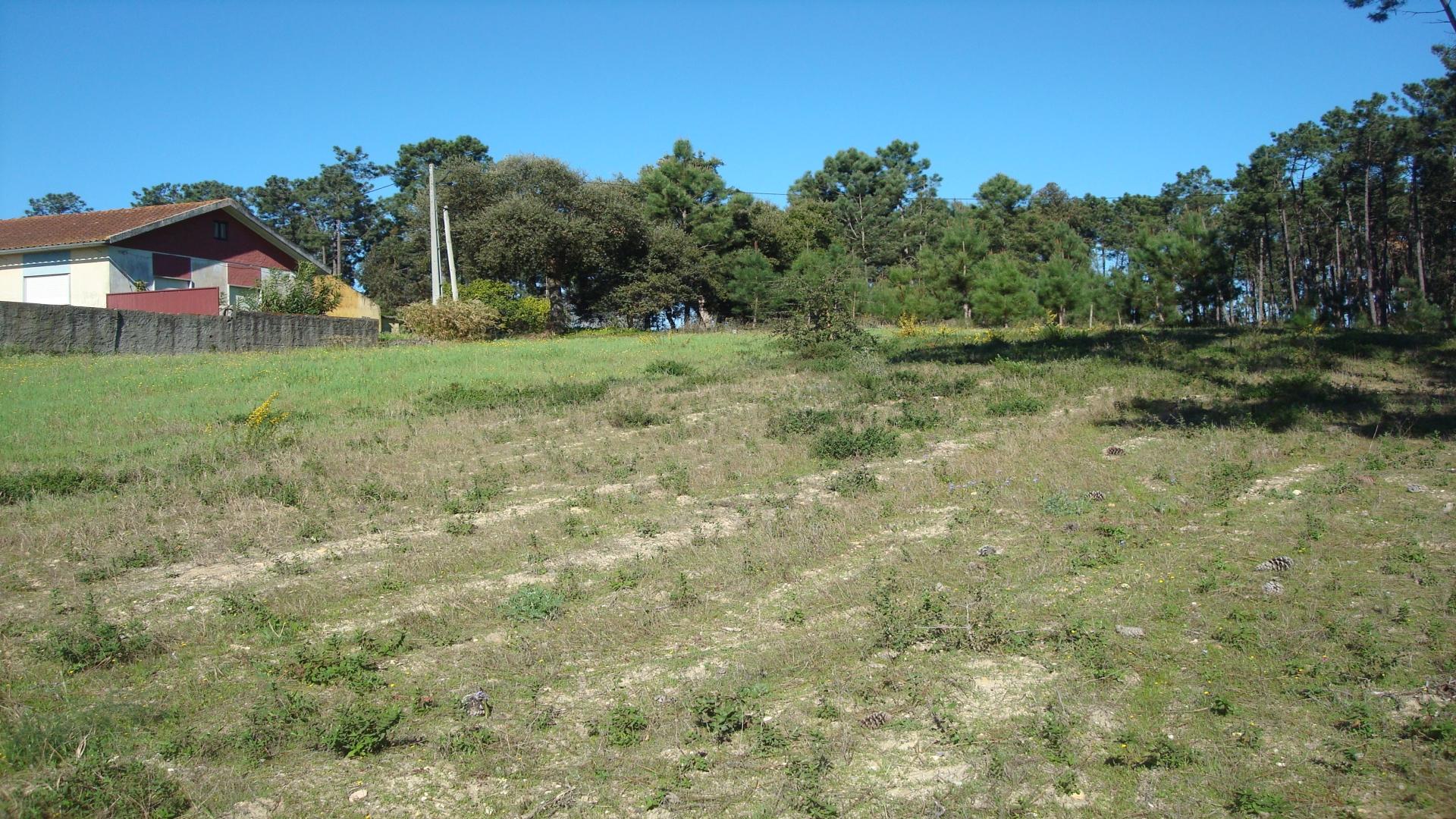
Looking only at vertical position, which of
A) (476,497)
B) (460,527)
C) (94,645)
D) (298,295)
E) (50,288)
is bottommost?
(94,645)

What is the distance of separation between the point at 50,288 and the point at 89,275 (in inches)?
71.9

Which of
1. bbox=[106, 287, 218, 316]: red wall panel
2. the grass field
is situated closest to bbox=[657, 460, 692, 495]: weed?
the grass field

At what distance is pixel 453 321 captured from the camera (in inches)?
1393

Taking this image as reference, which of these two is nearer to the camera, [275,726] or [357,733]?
[357,733]

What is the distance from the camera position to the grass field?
458 centimetres

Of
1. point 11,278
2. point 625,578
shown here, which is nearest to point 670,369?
point 625,578

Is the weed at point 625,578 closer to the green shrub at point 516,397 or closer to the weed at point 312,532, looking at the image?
the weed at point 312,532

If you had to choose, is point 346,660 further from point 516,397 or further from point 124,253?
point 124,253

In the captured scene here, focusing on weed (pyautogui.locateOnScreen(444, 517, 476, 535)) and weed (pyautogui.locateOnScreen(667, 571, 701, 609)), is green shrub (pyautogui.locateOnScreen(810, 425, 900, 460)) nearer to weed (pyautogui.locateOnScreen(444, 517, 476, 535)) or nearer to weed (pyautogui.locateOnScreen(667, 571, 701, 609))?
weed (pyautogui.locateOnScreen(667, 571, 701, 609))

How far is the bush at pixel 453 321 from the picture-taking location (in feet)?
116

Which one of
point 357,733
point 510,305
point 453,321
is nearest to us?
point 357,733

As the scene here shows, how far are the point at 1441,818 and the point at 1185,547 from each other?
3.64 meters

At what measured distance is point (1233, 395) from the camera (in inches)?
515

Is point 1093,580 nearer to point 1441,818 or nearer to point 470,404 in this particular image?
point 1441,818
